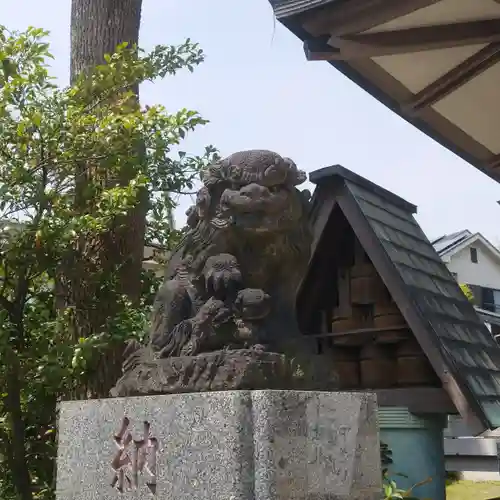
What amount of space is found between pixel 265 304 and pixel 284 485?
65 cm

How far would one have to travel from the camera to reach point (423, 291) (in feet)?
14.5

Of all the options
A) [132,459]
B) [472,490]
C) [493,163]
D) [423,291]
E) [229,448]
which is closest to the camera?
[229,448]

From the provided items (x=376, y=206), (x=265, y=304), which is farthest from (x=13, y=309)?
(x=376, y=206)

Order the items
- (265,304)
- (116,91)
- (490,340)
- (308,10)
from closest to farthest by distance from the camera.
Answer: (265,304) → (308,10) → (116,91) → (490,340)

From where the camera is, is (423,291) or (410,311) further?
(423,291)

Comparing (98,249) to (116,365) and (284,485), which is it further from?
(284,485)

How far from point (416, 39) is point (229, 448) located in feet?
8.06

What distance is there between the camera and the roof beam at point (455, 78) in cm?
371

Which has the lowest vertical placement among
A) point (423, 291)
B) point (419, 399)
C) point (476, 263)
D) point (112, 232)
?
point (419, 399)

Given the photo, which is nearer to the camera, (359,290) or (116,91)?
(116,91)

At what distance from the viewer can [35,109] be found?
393cm

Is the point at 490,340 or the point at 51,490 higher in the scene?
the point at 490,340

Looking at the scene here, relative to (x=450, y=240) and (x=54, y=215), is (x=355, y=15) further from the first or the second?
(x=450, y=240)

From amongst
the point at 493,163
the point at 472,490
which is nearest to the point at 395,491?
the point at 493,163
